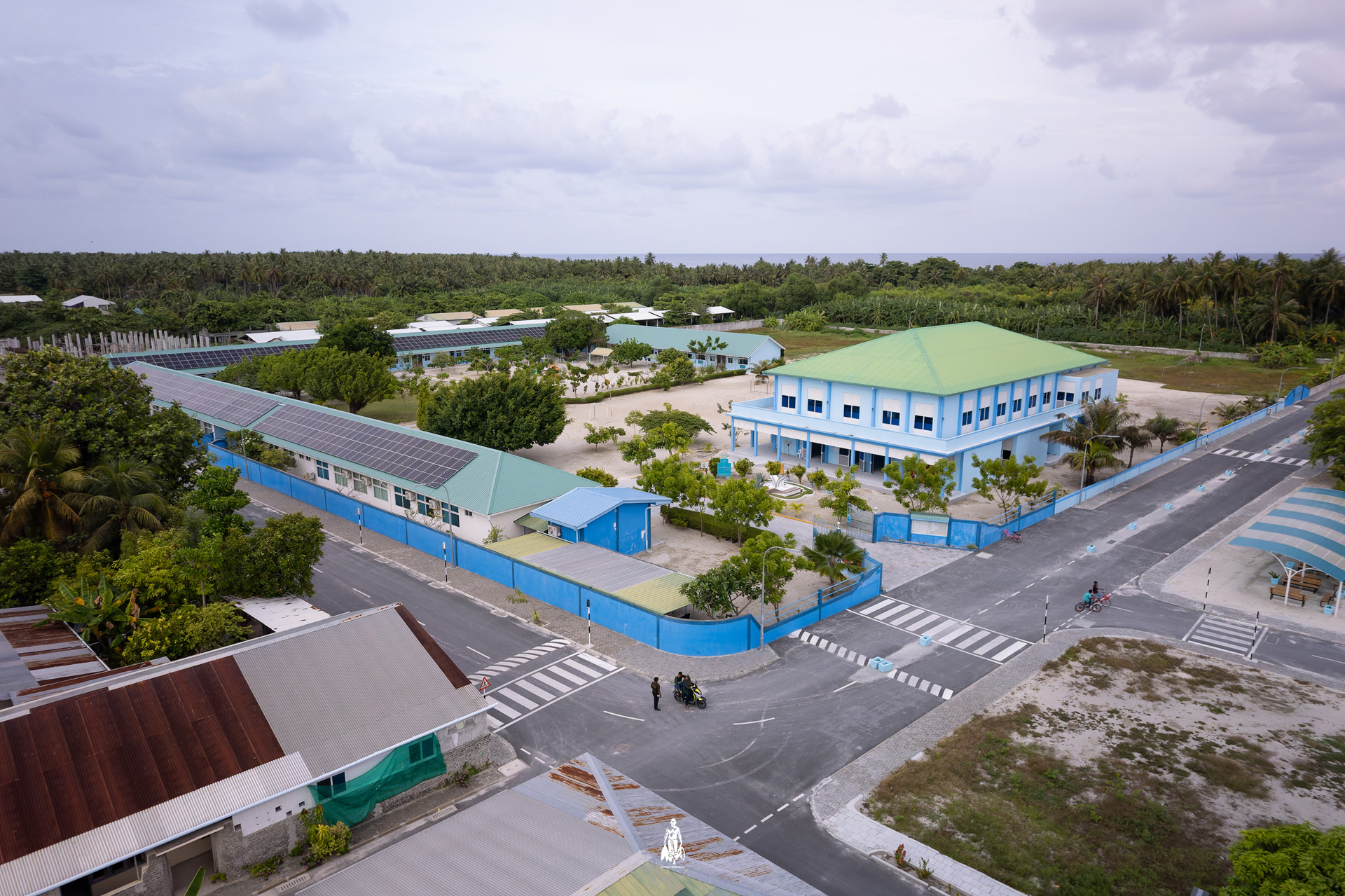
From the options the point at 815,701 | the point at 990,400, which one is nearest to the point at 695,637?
the point at 815,701

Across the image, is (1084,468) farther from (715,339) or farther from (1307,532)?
(715,339)

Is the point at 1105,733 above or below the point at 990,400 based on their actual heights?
below

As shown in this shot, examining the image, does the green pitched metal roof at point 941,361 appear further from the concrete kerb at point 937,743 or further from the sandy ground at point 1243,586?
the concrete kerb at point 937,743

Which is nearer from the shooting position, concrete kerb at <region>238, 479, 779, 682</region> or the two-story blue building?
concrete kerb at <region>238, 479, 779, 682</region>

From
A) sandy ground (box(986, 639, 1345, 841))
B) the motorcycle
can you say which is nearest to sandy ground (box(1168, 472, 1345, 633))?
sandy ground (box(986, 639, 1345, 841))

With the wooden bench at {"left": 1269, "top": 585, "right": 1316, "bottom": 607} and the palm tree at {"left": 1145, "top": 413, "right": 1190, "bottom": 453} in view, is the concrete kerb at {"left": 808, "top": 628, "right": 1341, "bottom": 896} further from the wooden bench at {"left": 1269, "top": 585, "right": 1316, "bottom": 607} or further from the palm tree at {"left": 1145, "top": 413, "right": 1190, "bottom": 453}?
the palm tree at {"left": 1145, "top": 413, "right": 1190, "bottom": 453}

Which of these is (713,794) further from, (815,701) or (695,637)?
(695,637)
